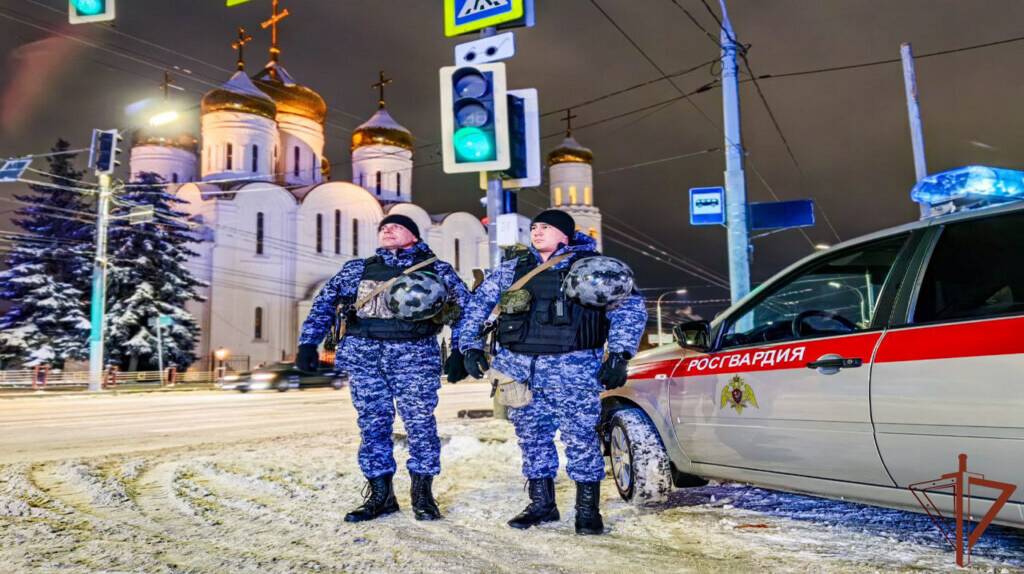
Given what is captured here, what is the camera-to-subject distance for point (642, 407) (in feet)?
15.4

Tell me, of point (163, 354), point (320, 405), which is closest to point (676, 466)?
point (320, 405)

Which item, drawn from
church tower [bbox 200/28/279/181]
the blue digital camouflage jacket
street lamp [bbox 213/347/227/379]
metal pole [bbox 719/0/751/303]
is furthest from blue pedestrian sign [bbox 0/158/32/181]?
church tower [bbox 200/28/279/181]

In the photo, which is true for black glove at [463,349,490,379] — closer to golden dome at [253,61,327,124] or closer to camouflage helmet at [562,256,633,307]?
camouflage helmet at [562,256,633,307]

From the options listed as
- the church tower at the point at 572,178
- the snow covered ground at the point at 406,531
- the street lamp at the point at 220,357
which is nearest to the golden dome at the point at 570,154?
the church tower at the point at 572,178

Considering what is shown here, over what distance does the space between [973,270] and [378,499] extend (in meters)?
3.32

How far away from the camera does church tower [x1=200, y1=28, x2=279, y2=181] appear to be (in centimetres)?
4425

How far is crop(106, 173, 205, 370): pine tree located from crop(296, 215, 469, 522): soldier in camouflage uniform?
32.2 metres

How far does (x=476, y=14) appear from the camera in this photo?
25.8ft

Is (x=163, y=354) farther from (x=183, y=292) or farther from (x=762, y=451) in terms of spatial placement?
(x=762, y=451)

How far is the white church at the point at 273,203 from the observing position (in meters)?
41.1

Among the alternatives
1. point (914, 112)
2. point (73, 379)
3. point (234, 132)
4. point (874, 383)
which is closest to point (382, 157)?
point (234, 132)

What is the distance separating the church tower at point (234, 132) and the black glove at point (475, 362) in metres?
42.9

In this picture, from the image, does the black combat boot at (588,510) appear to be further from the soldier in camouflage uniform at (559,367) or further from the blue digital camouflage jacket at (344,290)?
the blue digital camouflage jacket at (344,290)

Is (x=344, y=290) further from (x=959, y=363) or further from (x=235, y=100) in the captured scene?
(x=235, y=100)
